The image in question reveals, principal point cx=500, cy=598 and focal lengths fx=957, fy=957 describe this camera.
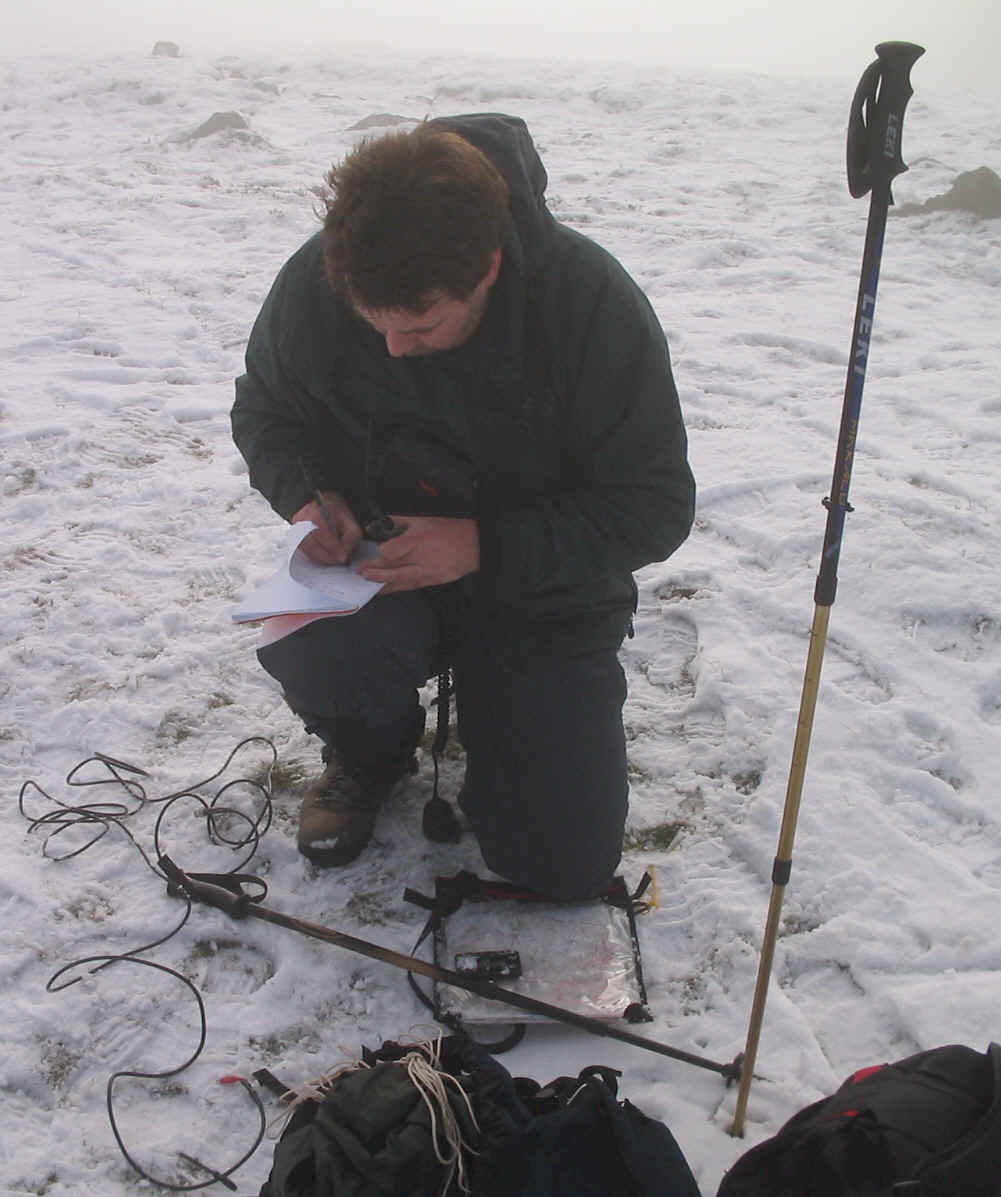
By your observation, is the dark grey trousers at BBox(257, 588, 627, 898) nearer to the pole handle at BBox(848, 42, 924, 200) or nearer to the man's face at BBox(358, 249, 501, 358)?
the man's face at BBox(358, 249, 501, 358)

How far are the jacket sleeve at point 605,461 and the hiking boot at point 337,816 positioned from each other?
0.72 m

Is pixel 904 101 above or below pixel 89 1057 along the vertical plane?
above

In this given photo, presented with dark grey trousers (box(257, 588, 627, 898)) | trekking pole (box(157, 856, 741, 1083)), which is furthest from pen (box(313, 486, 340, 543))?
trekking pole (box(157, 856, 741, 1083))

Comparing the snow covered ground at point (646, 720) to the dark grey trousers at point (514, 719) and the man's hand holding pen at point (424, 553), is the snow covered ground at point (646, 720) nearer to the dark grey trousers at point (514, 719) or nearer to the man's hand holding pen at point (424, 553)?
the dark grey trousers at point (514, 719)

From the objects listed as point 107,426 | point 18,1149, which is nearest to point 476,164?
point 18,1149

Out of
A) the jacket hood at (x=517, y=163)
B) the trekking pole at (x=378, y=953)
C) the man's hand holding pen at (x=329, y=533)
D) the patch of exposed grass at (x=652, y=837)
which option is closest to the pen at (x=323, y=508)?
the man's hand holding pen at (x=329, y=533)

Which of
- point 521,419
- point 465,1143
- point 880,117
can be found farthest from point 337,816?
point 880,117

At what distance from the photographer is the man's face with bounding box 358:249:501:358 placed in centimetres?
185

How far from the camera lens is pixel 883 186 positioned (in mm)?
1511

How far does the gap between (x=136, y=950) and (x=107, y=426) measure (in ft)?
9.38

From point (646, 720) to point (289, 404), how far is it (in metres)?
1.43

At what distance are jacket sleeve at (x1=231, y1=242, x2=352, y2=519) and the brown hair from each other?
0.42 m

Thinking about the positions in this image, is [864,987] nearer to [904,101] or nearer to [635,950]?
[635,950]

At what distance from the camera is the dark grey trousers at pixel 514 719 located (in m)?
2.31
